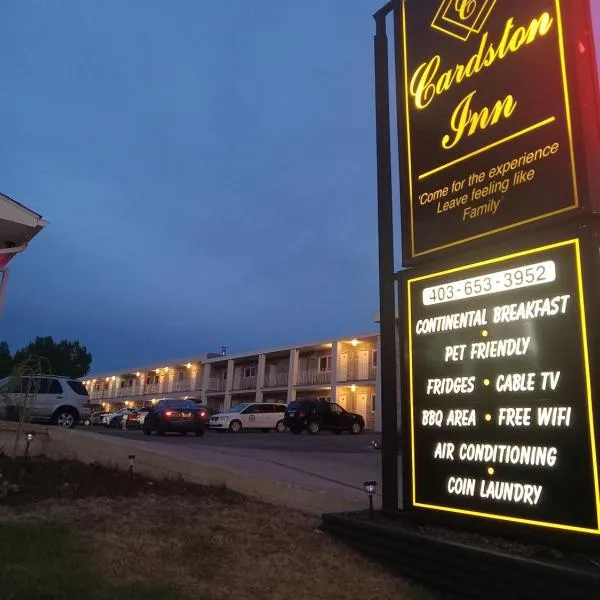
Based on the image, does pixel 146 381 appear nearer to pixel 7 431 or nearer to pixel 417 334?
pixel 7 431

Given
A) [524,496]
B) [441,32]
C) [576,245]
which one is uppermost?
[441,32]

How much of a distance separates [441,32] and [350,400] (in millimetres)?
34204

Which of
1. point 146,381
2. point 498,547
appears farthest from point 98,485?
point 146,381

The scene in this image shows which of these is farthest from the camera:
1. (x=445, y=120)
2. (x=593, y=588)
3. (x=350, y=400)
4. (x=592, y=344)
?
(x=350, y=400)

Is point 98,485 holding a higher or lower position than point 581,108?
lower

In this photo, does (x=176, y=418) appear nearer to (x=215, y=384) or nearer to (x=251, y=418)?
(x=251, y=418)

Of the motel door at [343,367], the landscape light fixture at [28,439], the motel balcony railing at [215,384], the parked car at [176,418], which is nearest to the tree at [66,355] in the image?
the motel balcony railing at [215,384]

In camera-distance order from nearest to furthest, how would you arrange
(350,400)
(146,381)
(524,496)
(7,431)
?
(524,496), (7,431), (350,400), (146,381)

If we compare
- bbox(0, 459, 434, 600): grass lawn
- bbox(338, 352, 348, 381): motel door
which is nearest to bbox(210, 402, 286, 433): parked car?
bbox(338, 352, 348, 381): motel door

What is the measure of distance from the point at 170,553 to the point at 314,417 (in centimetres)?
2473

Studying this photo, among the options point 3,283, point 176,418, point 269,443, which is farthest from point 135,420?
point 3,283

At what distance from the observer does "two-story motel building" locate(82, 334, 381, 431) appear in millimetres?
38094

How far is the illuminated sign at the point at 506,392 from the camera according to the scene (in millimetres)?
4461

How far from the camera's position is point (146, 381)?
6688cm
